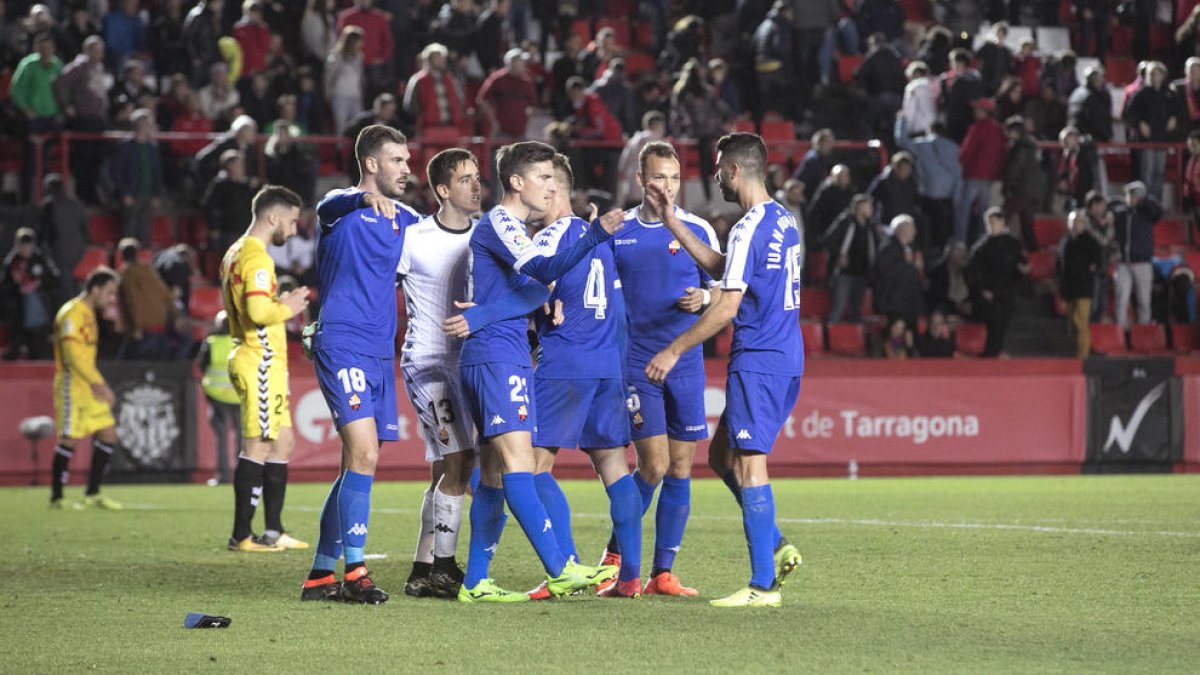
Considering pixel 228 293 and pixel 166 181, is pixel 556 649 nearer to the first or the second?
pixel 228 293

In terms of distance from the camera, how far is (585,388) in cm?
898

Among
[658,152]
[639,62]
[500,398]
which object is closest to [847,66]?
[639,62]

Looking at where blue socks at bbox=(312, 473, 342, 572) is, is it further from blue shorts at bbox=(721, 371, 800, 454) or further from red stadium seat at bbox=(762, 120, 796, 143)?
red stadium seat at bbox=(762, 120, 796, 143)

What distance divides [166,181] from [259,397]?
1311 centimetres

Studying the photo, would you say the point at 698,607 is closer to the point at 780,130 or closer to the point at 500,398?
the point at 500,398

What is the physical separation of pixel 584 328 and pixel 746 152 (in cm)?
124

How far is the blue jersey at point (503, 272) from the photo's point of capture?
8.60 meters

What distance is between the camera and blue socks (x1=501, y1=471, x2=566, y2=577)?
28.1 feet

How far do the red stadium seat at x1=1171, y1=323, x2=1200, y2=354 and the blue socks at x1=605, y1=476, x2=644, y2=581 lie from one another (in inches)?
664

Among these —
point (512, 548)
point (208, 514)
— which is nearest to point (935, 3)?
point (208, 514)

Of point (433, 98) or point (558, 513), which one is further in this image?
point (433, 98)

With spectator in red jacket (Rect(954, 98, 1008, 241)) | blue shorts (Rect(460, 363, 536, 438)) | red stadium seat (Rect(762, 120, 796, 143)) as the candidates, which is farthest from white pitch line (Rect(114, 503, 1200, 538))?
red stadium seat (Rect(762, 120, 796, 143))

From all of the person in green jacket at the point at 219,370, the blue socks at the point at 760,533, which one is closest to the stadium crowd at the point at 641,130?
the person in green jacket at the point at 219,370

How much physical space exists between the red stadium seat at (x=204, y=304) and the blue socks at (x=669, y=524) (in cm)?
1475
